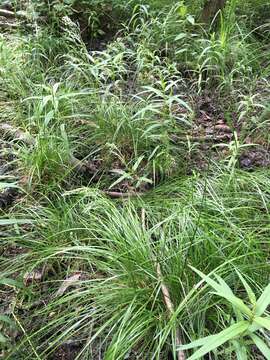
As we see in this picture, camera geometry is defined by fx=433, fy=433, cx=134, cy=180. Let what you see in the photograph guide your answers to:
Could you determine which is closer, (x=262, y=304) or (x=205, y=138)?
(x=262, y=304)

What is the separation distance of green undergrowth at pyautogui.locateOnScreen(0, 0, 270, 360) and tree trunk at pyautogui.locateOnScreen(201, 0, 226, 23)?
0.22 ft

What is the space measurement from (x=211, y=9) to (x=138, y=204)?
91.6 inches

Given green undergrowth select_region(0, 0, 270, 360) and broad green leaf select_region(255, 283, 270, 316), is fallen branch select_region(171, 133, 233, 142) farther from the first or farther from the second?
broad green leaf select_region(255, 283, 270, 316)

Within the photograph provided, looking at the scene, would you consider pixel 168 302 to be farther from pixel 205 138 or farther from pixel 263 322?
pixel 205 138

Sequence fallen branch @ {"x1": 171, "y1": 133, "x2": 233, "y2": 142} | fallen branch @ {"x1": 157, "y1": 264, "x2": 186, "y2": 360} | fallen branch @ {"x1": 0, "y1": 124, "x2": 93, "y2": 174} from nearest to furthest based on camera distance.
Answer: fallen branch @ {"x1": 157, "y1": 264, "x2": 186, "y2": 360} < fallen branch @ {"x1": 0, "y1": 124, "x2": 93, "y2": 174} < fallen branch @ {"x1": 171, "y1": 133, "x2": 233, "y2": 142}

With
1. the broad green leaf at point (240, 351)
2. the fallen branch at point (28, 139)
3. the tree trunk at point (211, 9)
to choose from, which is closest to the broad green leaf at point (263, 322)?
the broad green leaf at point (240, 351)

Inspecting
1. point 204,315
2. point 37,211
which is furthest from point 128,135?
point 204,315

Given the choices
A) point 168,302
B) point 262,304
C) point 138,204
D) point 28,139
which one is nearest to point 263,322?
point 262,304

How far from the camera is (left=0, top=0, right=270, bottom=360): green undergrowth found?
155 cm

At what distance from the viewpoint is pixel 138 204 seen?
2152 millimetres

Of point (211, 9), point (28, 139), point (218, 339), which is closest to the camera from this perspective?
point (218, 339)

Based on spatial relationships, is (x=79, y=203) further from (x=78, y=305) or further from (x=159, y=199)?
(x=78, y=305)

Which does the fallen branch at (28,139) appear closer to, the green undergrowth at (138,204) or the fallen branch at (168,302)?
the green undergrowth at (138,204)

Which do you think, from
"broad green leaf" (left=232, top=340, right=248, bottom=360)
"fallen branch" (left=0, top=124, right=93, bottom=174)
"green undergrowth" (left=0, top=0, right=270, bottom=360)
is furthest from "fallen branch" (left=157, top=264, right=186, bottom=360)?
"fallen branch" (left=0, top=124, right=93, bottom=174)
